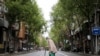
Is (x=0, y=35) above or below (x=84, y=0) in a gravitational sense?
below

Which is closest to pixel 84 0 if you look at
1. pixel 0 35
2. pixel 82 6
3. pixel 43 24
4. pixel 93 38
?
pixel 82 6

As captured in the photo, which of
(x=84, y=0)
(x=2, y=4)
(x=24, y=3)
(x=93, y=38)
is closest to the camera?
(x=84, y=0)

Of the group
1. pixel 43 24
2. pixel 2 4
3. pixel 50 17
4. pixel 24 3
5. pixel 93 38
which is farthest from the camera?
pixel 43 24

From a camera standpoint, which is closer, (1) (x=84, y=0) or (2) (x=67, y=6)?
(1) (x=84, y=0)

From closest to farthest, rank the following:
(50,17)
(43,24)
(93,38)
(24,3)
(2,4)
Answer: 1. (24,3)
2. (2,4)
3. (93,38)
4. (50,17)
5. (43,24)

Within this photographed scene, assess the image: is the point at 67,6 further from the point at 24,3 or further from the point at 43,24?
the point at 43,24

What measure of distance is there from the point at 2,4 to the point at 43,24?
135 ft

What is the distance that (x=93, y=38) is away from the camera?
7250 cm

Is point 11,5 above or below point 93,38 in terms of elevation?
above

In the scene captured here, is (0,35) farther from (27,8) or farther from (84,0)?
(84,0)

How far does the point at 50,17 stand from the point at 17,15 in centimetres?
3845

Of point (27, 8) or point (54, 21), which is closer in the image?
point (27, 8)

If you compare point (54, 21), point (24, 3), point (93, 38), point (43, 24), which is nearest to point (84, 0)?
point (24, 3)

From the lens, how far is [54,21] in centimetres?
9706
